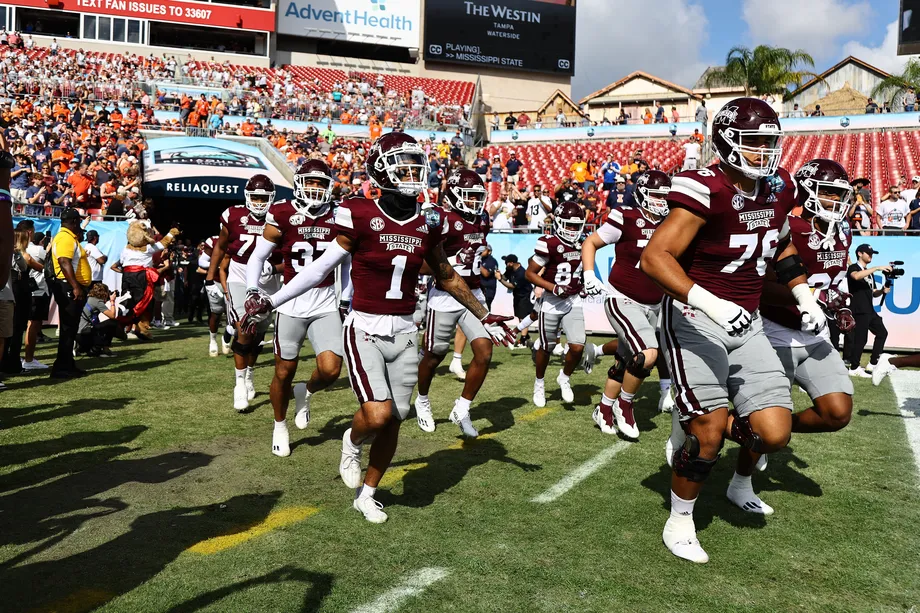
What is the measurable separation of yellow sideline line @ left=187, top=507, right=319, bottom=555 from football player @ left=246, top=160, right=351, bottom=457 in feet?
5.11

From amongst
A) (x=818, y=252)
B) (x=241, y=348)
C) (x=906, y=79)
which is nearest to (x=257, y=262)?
(x=241, y=348)

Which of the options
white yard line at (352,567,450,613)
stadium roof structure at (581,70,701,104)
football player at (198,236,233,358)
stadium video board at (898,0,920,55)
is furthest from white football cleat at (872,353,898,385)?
stadium roof structure at (581,70,701,104)

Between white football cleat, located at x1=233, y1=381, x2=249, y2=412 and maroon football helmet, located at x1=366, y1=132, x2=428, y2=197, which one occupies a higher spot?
maroon football helmet, located at x1=366, y1=132, x2=428, y2=197

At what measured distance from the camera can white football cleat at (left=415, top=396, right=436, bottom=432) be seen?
6957 mm

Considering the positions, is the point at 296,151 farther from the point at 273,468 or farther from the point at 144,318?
the point at 273,468

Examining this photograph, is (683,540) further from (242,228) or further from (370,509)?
(242,228)

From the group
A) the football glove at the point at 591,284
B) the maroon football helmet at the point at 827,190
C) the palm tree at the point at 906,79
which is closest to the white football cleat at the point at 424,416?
the football glove at the point at 591,284

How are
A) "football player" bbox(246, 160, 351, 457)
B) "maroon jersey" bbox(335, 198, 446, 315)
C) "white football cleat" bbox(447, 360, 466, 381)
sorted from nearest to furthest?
"maroon jersey" bbox(335, 198, 446, 315), "football player" bbox(246, 160, 351, 457), "white football cleat" bbox(447, 360, 466, 381)

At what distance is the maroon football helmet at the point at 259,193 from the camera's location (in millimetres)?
7809

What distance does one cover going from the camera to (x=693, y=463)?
4105 mm

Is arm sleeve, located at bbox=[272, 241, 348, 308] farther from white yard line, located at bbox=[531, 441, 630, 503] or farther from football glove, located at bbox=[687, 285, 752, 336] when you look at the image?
football glove, located at bbox=[687, 285, 752, 336]

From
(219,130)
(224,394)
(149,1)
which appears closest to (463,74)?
(149,1)

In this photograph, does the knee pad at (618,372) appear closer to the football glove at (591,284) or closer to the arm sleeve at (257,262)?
the football glove at (591,284)

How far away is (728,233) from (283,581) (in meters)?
2.87
